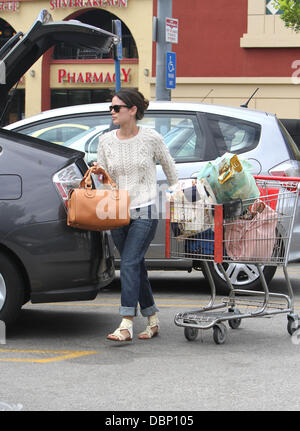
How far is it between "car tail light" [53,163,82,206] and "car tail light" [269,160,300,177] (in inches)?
99.9

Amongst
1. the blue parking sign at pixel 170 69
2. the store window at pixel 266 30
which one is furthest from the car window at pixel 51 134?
the store window at pixel 266 30

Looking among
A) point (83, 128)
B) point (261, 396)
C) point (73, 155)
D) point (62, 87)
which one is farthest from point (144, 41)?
point (261, 396)

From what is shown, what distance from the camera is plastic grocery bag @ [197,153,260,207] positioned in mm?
6062

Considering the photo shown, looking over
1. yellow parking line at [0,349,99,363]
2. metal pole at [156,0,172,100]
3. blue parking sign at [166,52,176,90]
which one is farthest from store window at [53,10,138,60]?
yellow parking line at [0,349,99,363]

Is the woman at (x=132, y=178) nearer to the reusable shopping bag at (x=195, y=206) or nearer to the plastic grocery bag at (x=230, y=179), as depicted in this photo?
the reusable shopping bag at (x=195, y=206)

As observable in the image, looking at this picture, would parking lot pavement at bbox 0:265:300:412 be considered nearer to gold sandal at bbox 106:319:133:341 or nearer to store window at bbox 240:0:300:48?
gold sandal at bbox 106:319:133:341

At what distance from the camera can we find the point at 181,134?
27.7ft

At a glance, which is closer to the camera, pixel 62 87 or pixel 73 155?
pixel 73 155

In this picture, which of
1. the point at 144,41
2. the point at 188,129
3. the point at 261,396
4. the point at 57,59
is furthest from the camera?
the point at 57,59

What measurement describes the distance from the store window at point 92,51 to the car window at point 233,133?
67.3 ft

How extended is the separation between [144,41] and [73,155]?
22107 mm

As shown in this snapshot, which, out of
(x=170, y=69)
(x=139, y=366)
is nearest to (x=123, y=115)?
(x=139, y=366)
